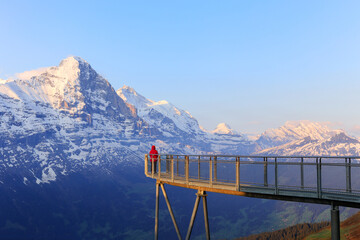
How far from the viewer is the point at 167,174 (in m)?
31.3

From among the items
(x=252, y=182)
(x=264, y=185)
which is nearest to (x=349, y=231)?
(x=252, y=182)

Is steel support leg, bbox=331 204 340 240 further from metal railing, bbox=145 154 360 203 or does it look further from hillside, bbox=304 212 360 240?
hillside, bbox=304 212 360 240

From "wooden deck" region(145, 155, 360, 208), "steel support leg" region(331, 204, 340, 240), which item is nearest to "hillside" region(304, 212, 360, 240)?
"wooden deck" region(145, 155, 360, 208)

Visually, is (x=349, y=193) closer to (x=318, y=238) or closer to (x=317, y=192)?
(x=317, y=192)

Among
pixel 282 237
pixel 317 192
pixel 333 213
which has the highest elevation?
pixel 317 192

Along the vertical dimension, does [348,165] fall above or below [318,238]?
above

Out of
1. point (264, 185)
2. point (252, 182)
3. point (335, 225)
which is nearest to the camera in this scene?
point (335, 225)

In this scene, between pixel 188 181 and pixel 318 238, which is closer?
pixel 188 181

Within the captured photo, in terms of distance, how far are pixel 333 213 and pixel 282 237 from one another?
630ft

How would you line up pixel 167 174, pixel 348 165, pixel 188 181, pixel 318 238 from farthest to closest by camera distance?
1. pixel 318 238
2. pixel 167 174
3. pixel 188 181
4. pixel 348 165

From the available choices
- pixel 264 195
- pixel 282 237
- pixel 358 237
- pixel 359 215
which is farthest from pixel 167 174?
pixel 282 237

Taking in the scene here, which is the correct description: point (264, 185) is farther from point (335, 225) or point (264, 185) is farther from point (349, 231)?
point (349, 231)

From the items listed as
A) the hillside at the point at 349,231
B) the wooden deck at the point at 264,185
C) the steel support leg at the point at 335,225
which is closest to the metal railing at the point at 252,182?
the wooden deck at the point at 264,185

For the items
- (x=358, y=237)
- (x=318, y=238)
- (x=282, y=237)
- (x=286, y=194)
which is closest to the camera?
(x=286, y=194)
